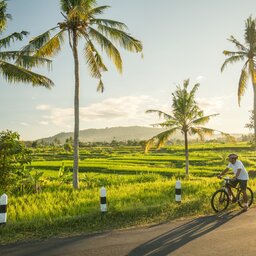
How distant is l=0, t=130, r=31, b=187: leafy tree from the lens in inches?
564

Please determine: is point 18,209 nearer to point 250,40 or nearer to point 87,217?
point 87,217

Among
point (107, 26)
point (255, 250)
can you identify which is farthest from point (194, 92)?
point (255, 250)

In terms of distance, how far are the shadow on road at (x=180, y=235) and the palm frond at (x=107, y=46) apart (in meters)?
9.32

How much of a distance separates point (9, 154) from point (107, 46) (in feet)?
22.5

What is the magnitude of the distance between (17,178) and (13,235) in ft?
24.5

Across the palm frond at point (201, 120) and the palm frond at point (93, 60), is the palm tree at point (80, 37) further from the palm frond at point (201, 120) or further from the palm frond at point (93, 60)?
the palm frond at point (201, 120)

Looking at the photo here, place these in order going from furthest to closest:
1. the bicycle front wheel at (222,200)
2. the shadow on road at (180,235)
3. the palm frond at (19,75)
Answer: the palm frond at (19,75) → the bicycle front wheel at (222,200) → the shadow on road at (180,235)

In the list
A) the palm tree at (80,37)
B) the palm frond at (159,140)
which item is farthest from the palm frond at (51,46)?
the palm frond at (159,140)

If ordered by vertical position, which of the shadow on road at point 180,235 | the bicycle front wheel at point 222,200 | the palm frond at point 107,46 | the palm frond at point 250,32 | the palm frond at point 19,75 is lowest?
the shadow on road at point 180,235

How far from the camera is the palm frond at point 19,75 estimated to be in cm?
1388

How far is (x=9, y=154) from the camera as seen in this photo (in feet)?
48.1

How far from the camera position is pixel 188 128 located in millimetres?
24531

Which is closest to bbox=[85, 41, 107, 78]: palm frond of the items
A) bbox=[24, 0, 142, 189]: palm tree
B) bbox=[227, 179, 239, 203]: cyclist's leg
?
bbox=[24, 0, 142, 189]: palm tree

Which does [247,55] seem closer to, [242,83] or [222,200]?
[242,83]
